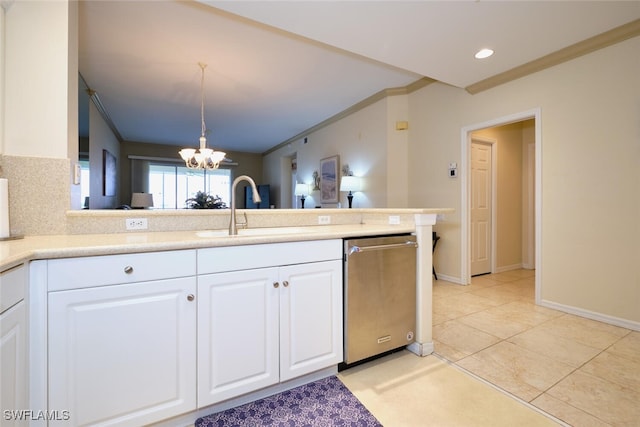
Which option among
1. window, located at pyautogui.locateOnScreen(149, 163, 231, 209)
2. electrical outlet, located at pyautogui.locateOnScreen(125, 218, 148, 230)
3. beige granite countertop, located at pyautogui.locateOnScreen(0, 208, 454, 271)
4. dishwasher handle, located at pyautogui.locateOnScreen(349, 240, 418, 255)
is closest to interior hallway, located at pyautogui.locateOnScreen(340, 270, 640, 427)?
dishwasher handle, located at pyautogui.locateOnScreen(349, 240, 418, 255)

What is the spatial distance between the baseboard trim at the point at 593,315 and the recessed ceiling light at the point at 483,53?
8.18 feet

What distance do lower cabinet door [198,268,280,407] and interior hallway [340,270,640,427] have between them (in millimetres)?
575

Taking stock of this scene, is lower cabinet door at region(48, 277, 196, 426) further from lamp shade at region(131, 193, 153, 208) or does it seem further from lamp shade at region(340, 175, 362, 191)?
lamp shade at region(131, 193, 153, 208)

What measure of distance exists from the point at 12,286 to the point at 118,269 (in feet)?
0.95

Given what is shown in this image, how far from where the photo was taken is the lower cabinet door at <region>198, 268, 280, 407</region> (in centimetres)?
130

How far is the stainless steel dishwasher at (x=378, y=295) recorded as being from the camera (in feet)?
5.51

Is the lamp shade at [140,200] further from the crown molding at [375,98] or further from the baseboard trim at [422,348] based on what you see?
the baseboard trim at [422,348]

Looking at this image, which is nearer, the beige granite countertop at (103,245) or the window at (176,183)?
the beige granite countertop at (103,245)

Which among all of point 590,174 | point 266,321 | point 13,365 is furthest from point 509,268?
point 13,365

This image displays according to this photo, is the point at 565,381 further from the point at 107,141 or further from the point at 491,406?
the point at 107,141

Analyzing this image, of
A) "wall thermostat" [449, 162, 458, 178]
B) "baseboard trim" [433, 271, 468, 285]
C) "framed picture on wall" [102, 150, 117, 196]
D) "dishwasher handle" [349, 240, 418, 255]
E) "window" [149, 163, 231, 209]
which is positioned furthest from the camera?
"window" [149, 163, 231, 209]

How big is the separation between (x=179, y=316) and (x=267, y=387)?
2.11ft

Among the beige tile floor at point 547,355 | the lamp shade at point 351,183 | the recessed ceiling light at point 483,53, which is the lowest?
the beige tile floor at point 547,355

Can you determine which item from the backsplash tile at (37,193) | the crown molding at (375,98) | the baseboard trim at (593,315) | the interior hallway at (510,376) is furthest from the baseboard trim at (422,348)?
the crown molding at (375,98)
